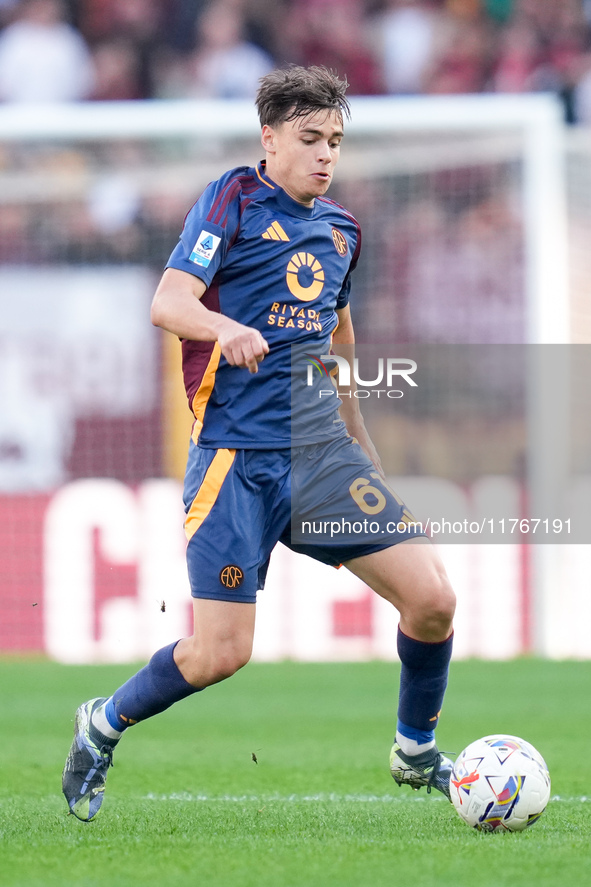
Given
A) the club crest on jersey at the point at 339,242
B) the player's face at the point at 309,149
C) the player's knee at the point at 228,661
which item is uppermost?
the player's face at the point at 309,149

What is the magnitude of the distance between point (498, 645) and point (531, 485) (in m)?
1.12

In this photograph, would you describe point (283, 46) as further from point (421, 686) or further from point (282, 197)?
point (421, 686)

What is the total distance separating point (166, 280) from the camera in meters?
4.02

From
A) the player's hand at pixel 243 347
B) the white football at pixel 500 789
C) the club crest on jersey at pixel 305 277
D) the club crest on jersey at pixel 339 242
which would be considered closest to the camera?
the player's hand at pixel 243 347

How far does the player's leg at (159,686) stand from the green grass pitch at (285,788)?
0.15 meters

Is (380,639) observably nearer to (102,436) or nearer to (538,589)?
(538,589)

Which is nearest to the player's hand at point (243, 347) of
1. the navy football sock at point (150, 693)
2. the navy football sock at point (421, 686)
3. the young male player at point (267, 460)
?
the young male player at point (267, 460)

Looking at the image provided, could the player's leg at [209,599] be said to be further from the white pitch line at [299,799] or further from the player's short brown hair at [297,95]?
the player's short brown hair at [297,95]

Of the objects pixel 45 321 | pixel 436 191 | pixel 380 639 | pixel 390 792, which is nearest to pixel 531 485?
pixel 380 639

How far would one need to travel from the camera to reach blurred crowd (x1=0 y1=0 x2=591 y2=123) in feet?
39.7

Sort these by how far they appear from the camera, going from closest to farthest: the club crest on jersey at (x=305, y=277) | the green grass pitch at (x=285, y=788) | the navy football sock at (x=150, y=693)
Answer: the green grass pitch at (x=285, y=788) < the navy football sock at (x=150, y=693) < the club crest on jersey at (x=305, y=277)

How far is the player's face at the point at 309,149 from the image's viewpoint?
166 inches

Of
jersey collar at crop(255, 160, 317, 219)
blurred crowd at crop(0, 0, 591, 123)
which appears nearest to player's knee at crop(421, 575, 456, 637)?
jersey collar at crop(255, 160, 317, 219)

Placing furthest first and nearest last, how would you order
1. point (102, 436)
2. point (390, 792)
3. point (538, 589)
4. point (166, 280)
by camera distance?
point (102, 436) → point (538, 589) → point (390, 792) → point (166, 280)
